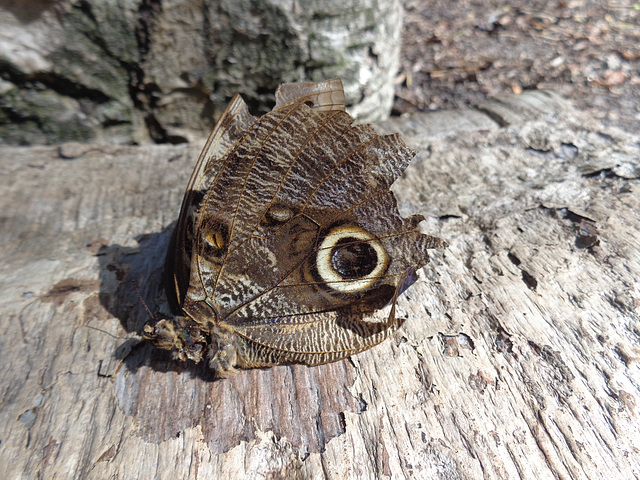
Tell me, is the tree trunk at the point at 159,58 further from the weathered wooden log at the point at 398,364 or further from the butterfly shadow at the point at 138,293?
the butterfly shadow at the point at 138,293

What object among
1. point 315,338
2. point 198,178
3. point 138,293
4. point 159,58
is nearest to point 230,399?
point 315,338

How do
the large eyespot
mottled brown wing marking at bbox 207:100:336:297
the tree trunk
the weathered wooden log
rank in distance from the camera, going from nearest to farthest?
the weathered wooden log, mottled brown wing marking at bbox 207:100:336:297, the large eyespot, the tree trunk

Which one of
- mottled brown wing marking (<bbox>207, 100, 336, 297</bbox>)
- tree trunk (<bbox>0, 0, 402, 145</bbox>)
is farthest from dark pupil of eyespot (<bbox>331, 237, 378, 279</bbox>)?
tree trunk (<bbox>0, 0, 402, 145</bbox>)

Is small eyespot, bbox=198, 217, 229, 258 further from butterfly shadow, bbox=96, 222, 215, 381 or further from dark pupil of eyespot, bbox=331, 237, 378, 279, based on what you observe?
dark pupil of eyespot, bbox=331, 237, 378, 279

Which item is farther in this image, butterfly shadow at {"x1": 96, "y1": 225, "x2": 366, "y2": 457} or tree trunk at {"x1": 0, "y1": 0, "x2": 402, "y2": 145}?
tree trunk at {"x1": 0, "y1": 0, "x2": 402, "y2": 145}

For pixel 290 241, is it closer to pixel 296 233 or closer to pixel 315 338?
pixel 296 233

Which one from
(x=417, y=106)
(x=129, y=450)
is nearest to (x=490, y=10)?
(x=417, y=106)

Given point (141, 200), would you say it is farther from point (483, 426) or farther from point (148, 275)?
point (483, 426)

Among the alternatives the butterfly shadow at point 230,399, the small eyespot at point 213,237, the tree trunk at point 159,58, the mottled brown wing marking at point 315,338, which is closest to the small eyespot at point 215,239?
the small eyespot at point 213,237
